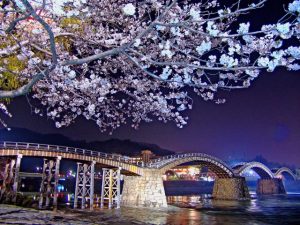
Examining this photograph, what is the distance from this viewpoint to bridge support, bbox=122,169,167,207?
36.9 m

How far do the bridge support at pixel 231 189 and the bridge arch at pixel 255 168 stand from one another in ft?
12.5

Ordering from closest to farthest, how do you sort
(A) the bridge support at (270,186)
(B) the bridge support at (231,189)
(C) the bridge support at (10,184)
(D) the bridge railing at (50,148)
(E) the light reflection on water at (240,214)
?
(E) the light reflection on water at (240,214) → (C) the bridge support at (10,184) → (D) the bridge railing at (50,148) → (B) the bridge support at (231,189) → (A) the bridge support at (270,186)

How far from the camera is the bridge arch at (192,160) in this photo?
41.6 metres

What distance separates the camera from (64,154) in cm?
3216

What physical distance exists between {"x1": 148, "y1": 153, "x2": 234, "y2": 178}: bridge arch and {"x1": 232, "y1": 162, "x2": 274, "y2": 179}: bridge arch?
6.26m

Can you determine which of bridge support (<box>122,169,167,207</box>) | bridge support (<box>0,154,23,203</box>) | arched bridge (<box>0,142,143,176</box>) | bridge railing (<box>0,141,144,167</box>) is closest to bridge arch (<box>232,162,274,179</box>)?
bridge support (<box>122,169,167,207</box>)

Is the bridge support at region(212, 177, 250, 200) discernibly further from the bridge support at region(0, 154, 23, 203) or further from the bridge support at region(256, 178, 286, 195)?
the bridge support at region(0, 154, 23, 203)

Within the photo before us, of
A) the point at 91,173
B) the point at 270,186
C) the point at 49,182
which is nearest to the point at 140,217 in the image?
the point at 91,173

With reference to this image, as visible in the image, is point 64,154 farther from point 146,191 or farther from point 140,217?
point 146,191

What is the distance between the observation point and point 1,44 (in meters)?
9.12

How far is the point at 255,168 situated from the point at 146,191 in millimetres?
Result: 54729

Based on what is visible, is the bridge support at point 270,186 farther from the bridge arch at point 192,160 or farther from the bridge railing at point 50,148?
the bridge railing at point 50,148

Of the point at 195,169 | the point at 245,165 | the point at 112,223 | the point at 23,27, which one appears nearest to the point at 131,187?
the point at 112,223

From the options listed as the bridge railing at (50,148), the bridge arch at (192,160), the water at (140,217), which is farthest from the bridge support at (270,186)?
the bridge railing at (50,148)
